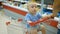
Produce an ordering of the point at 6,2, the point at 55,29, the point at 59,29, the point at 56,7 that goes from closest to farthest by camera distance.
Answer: the point at 56,7
the point at 59,29
the point at 55,29
the point at 6,2

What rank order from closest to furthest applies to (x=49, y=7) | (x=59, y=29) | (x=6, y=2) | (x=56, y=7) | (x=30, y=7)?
1. (x=56, y=7)
2. (x=30, y=7)
3. (x=59, y=29)
4. (x=49, y=7)
5. (x=6, y=2)

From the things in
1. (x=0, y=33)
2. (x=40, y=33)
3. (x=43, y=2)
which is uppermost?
(x=43, y=2)

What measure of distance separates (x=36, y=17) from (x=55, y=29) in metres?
0.50

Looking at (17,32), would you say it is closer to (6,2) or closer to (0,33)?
(0,33)

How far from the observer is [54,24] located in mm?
1980

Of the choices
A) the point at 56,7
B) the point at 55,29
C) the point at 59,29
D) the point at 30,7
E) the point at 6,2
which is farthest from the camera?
the point at 6,2

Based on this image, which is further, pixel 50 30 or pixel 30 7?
pixel 50 30

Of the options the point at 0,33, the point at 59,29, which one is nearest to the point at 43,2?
the point at 59,29

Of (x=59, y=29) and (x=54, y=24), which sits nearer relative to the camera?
(x=59, y=29)

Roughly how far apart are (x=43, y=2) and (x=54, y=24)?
50cm

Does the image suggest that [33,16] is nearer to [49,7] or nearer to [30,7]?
[30,7]

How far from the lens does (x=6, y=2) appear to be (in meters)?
3.64

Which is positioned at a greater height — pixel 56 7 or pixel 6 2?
pixel 56 7

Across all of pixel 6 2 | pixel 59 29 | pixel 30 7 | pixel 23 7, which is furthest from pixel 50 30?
pixel 6 2
